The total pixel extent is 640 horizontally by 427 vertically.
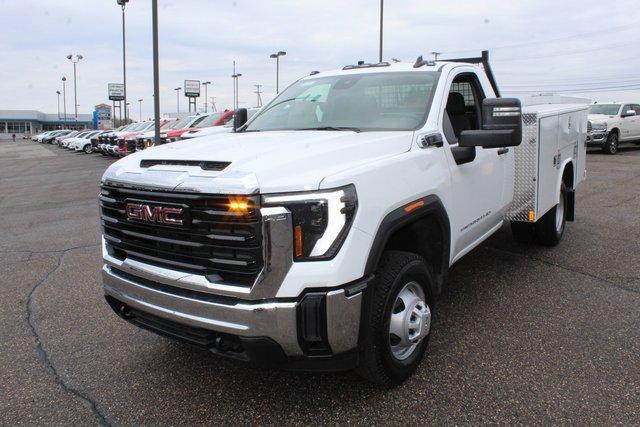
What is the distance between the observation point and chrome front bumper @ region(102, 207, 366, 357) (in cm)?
250

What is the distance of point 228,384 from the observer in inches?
130

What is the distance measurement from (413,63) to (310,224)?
2432 millimetres

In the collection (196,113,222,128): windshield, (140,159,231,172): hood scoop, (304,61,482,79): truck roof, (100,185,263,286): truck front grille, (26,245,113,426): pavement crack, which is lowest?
(26,245,113,426): pavement crack

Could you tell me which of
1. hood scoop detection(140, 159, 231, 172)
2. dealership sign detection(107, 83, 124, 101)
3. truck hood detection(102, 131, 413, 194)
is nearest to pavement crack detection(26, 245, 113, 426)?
truck hood detection(102, 131, 413, 194)

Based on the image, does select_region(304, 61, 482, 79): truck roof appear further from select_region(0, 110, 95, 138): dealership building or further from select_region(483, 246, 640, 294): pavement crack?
select_region(0, 110, 95, 138): dealership building

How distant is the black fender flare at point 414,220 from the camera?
272 cm

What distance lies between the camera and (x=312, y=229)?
2.54 meters

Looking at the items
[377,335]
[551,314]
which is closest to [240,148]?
[377,335]

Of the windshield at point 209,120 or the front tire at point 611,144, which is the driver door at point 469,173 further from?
the front tire at point 611,144

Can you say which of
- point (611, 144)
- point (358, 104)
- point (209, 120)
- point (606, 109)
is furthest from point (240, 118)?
point (606, 109)

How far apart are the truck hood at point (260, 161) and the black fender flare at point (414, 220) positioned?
0.33m

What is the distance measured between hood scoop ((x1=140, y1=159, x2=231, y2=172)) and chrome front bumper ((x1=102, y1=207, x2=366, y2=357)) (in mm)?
407

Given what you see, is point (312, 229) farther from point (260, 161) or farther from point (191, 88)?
point (191, 88)

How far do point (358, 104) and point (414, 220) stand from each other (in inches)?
51.0
